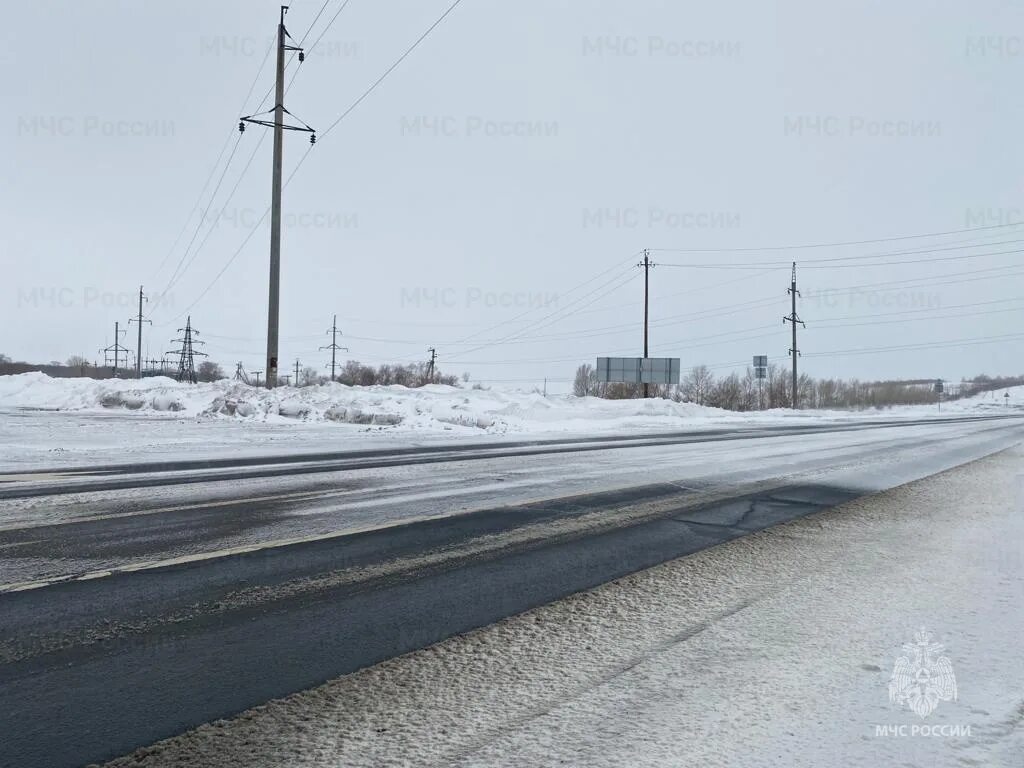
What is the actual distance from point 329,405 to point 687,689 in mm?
21020

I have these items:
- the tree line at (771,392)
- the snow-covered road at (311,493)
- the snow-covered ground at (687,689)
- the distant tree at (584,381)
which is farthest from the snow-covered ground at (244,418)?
the distant tree at (584,381)

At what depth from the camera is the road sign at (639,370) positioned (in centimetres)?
4869

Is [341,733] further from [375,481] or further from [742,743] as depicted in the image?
[375,481]

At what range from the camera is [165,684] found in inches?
110

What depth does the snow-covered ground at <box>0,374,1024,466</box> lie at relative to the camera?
44.8 feet

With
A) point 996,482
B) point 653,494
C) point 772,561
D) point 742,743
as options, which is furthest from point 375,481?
point 996,482

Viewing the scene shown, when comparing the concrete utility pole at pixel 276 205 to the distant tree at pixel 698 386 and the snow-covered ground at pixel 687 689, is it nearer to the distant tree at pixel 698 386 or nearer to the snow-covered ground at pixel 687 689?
the snow-covered ground at pixel 687 689

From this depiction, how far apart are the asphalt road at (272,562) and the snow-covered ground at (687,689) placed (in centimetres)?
30

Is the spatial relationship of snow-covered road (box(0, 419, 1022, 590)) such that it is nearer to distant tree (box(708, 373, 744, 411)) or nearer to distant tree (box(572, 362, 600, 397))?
distant tree (box(708, 373, 744, 411))

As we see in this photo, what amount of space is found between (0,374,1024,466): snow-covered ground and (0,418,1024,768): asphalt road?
13.0 feet

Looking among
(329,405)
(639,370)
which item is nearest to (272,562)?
(329,405)

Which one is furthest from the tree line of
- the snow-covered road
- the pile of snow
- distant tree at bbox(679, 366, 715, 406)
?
the snow-covered road

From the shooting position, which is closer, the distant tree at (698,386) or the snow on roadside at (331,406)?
the snow on roadside at (331,406)

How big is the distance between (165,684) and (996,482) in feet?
37.5
